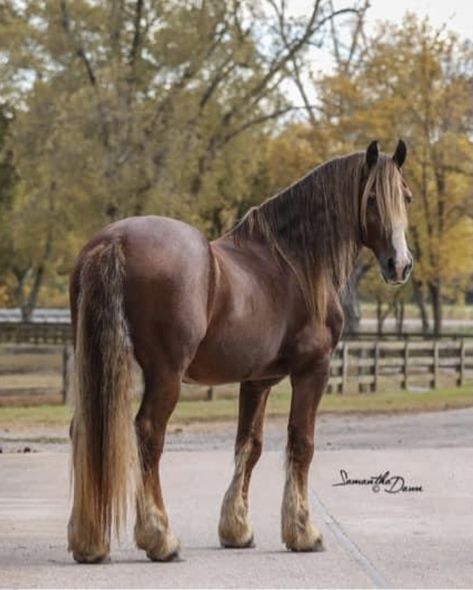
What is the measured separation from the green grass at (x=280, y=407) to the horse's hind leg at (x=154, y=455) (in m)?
13.1

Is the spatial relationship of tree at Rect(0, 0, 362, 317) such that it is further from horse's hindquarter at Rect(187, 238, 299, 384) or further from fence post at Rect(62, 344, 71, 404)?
horse's hindquarter at Rect(187, 238, 299, 384)

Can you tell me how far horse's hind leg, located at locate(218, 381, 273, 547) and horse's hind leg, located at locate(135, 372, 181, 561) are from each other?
0.95 meters

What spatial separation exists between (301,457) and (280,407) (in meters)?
17.5

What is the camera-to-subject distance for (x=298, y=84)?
1795 inches

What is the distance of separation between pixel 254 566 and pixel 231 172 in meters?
34.0

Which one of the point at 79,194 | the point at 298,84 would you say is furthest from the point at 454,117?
the point at 79,194

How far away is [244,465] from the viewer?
889 cm

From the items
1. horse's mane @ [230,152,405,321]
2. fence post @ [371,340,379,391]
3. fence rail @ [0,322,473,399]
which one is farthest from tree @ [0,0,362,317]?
horse's mane @ [230,152,405,321]

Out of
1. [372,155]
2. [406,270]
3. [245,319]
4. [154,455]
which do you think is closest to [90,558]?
[154,455]

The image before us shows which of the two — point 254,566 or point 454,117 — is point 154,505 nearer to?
point 254,566

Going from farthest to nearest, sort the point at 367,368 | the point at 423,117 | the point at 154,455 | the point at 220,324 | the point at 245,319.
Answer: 1. the point at 423,117
2. the point at 367,368
3. the point at 245,319
4. the point at 220,324
5. the point at 154,455

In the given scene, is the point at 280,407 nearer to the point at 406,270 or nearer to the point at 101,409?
the point at 406,270

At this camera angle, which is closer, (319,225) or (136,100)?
(319,225)

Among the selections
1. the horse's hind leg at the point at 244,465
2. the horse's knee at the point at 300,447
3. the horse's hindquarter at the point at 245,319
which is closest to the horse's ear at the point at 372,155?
the horse's hindquarter at the point at 245,319
